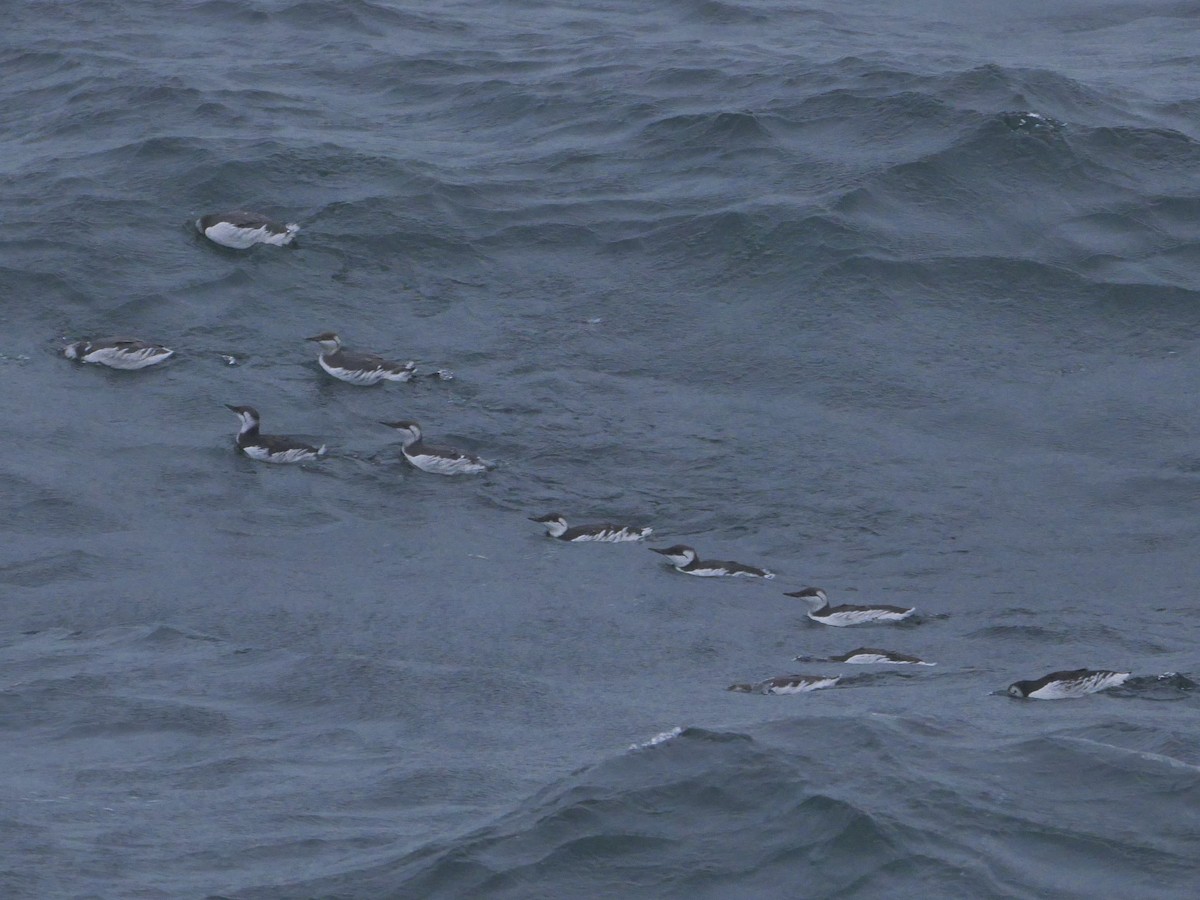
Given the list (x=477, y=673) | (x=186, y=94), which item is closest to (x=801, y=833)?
(x=477, y=673)

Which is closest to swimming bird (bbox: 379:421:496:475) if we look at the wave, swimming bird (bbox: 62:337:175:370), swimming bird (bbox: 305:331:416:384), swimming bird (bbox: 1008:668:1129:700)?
swimming bird (bbox: 305:331:416:384)

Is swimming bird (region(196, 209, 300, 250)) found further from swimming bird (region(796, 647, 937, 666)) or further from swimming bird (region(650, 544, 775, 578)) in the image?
swimming bird (region(796, 647, 937, 666))

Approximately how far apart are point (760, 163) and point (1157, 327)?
19.7ft

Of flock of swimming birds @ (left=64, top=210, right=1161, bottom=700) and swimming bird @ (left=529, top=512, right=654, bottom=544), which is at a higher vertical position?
flock of swimming birds @ (left=64, top=210, right=1161, bottom=700)

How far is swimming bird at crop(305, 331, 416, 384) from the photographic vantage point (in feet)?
62.7

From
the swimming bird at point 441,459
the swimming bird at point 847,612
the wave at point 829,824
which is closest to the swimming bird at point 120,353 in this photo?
the swimming bird at point 441,459

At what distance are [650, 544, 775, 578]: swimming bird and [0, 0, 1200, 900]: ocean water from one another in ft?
0.61

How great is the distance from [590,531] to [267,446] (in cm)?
341

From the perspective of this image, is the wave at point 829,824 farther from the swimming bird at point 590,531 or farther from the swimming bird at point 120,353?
the swimming bird at point 120,353

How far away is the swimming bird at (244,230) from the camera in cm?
2155

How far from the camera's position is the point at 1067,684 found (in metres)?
13.0

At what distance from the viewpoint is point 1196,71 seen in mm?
28359

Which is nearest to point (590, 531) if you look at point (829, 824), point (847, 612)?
point (847, 612)

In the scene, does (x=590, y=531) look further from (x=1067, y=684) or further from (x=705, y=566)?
(x=1067, y=684)
